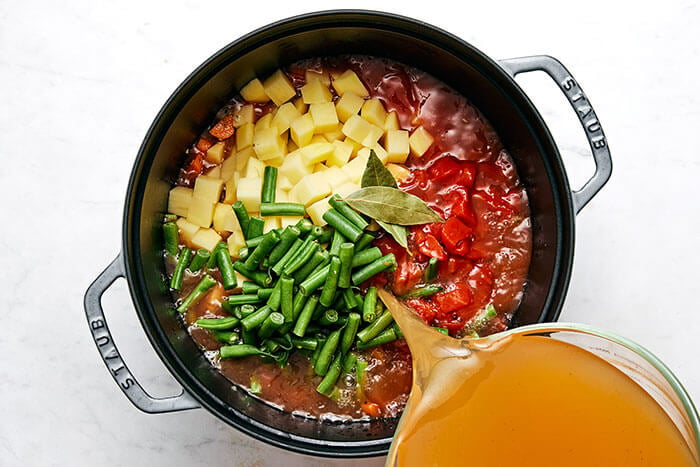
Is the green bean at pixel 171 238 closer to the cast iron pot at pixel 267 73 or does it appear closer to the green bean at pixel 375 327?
the cast iron pot at pixel 267 73

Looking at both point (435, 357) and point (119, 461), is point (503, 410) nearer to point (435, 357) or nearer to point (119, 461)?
point (435, 357)

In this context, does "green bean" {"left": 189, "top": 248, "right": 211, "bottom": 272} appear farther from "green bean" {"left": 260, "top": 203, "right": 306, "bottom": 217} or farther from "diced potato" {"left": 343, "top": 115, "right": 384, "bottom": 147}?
"diced potato" {"left": 343, "top": 115, "right": 384, "bottom": 147}

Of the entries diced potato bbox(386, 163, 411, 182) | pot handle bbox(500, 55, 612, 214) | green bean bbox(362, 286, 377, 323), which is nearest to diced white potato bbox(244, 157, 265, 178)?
diced potato bbox(386, 163, 411, 182)

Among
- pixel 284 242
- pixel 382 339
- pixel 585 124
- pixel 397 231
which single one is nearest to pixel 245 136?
pixel 284 242

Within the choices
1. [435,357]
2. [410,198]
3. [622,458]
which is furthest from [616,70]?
[622,458]

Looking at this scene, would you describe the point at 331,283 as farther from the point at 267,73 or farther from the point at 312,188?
the point at 267,73

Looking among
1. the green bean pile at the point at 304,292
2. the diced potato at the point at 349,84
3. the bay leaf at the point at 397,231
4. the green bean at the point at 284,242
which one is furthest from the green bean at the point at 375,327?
the diced potato at the point at 349,84

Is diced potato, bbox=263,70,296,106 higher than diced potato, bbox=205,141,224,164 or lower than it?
higher
